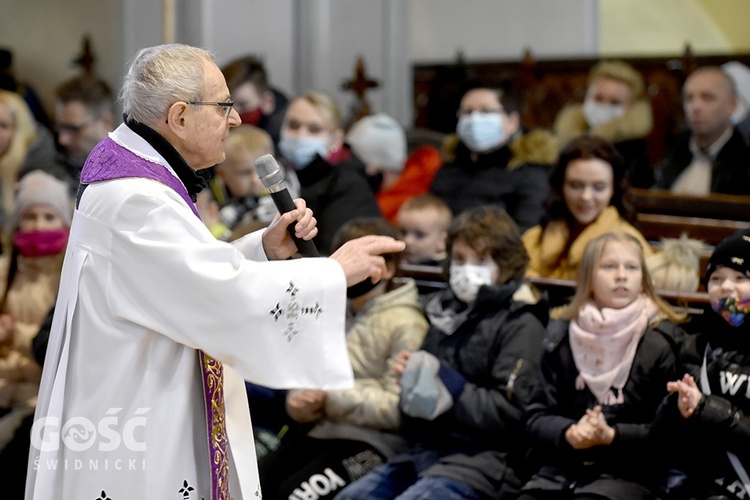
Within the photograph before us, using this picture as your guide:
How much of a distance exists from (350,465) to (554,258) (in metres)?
1.29

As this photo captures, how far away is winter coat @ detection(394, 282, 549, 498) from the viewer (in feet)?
14.4

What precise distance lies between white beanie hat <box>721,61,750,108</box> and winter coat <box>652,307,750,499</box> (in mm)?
3494

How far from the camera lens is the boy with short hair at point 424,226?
18.8ft

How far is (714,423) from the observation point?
3.78 metres

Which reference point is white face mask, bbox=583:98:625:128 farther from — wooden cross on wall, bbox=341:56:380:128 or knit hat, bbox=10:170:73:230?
knit hat, bbox=10:170:73:230

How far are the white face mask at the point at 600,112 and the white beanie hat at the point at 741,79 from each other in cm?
77

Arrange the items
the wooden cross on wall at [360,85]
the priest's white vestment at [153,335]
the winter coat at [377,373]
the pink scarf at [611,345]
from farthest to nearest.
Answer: the wooden cross on wall at [360,85] < the winter coat at [377,373] < the pink scarf at [611,345] < the priest's white vestment at [153,335]

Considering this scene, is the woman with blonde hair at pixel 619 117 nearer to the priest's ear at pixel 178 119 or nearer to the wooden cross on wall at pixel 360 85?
the wooden cross on wall at pixel 360 85

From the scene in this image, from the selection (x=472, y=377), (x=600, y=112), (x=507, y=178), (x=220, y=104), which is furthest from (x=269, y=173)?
(x=600, y=112)

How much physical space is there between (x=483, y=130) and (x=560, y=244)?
1.31 metres

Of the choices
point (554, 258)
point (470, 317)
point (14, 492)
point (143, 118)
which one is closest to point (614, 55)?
point (554, 258)

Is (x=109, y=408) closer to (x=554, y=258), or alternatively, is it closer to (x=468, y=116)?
(x=554, y=258)

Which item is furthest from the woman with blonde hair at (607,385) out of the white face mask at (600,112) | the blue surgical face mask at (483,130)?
the white face mask at (600,112)

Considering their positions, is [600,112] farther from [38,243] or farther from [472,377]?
[38,243]
